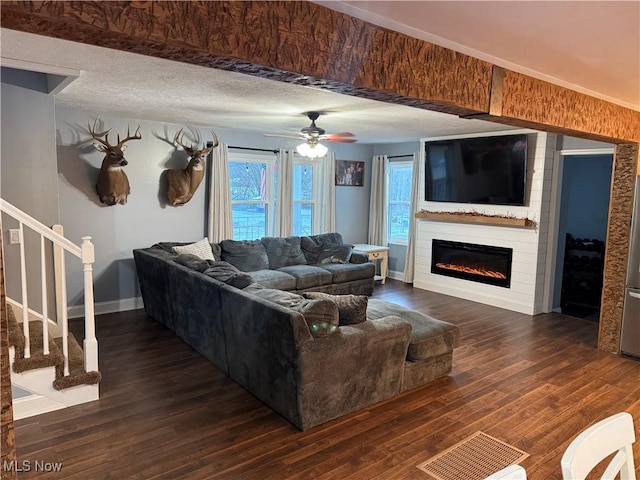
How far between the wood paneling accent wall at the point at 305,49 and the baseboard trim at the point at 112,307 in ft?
15.9

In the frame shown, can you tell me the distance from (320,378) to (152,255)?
9.76 ft

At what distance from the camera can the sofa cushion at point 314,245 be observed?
6965 mm

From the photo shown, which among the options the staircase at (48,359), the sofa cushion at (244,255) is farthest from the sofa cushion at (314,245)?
the staircase at (48,359)

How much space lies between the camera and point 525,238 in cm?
612

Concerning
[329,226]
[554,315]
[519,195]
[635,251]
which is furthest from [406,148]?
[635,251]

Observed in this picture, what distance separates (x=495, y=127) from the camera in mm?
5887

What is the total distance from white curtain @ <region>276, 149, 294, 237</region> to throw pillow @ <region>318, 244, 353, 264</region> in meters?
0.77

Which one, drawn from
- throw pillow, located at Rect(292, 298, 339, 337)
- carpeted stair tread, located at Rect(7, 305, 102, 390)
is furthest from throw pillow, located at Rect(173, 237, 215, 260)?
throw pillow, located at Rect(292, 298, 339, 337)

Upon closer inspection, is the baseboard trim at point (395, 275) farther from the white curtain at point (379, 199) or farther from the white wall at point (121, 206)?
the white wall at point (121, 206)

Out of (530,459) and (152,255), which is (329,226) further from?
(530,459)

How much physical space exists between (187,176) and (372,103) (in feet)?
9.76

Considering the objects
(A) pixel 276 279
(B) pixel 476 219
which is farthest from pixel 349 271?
(B) pixel 476 219

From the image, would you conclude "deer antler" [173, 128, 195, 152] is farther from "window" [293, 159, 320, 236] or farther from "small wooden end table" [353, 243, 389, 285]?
Answer: "small wooden end table" [353, 243, 389, 285]

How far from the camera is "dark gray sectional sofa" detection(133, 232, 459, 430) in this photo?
3043mm
